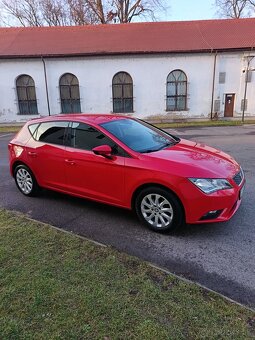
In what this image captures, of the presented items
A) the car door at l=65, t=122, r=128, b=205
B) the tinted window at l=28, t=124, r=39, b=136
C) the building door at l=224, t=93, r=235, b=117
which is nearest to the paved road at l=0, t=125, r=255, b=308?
the car door at l=65, t=122, r=128, b=205

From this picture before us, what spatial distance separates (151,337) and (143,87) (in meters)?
21.5

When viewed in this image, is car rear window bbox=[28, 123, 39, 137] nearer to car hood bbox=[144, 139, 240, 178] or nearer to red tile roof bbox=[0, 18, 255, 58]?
car hood bbox=[144, 139, 240, 178]

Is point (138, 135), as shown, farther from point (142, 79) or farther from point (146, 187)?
point (142, 79)

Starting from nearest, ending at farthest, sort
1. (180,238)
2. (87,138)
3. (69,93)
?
1. (180,238)
2. (87,138)
3. (69,93)

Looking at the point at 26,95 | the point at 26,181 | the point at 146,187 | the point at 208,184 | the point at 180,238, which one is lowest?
the point at 180,238

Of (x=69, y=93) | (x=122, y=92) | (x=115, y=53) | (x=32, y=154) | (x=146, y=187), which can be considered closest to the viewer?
(x=146, y=187)

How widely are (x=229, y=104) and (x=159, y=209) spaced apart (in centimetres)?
2083

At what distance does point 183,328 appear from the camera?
7.14 feet

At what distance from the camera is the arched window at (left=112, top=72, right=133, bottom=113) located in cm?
2196

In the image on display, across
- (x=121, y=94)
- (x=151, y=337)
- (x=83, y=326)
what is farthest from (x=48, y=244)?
(x=121, y=94)

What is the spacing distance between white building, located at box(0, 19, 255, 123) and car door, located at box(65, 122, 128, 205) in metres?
18.4

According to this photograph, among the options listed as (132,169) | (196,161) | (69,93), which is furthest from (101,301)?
(69,93)

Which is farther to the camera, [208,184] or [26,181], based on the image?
[26,181]

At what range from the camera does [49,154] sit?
15.6 ft
